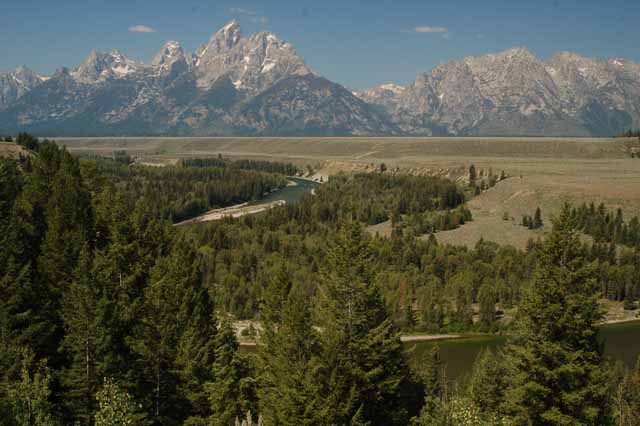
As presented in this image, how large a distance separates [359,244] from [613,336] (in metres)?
51.9

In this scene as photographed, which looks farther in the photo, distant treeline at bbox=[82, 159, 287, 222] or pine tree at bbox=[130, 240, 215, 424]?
distant treeline at bbox=[82, 159, 287, 222]

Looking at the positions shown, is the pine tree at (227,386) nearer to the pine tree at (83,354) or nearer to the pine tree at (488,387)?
the pine tree at (83,354)

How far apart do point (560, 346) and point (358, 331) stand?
822cm

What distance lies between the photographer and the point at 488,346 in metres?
55.6

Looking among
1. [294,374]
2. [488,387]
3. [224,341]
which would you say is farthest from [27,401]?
[488,387]

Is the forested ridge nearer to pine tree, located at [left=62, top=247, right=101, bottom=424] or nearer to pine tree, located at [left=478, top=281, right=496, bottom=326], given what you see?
pine tree, located at [left=62, top=247, right=101, bottom=424]

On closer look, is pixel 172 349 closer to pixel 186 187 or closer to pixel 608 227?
pixel 608 227

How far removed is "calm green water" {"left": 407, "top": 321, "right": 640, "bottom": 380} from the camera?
57.2m

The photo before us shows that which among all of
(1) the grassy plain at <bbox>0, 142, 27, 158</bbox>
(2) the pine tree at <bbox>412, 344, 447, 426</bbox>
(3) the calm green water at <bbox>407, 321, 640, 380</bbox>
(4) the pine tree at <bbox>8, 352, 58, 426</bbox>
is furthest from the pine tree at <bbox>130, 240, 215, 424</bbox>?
(1) the grassy plain at <bbox>0, 142, 27, 158</bbox>

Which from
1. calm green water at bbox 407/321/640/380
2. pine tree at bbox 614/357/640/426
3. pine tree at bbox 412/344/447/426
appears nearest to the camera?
pine tree at bbox 412/344/447/426

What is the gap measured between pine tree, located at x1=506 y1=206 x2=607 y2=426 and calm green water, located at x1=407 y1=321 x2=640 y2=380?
107 feet

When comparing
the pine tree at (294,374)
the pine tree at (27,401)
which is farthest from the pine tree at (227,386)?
the pine tree at (27,401)

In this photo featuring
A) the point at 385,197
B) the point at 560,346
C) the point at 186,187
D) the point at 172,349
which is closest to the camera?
the point at 560,346

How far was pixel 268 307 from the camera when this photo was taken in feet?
91.7
